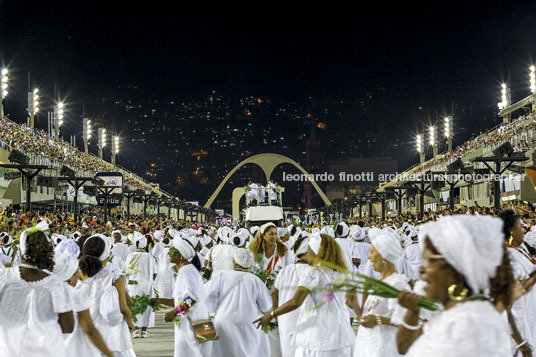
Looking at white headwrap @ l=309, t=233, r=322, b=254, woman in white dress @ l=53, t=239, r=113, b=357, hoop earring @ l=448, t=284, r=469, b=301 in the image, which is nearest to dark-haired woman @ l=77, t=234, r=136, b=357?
woman in white dress @ l=53, t=239, r=113, b=357

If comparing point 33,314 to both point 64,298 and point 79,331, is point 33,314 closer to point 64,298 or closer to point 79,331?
point 64,298

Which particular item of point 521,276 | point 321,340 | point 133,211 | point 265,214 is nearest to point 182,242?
point 321,340

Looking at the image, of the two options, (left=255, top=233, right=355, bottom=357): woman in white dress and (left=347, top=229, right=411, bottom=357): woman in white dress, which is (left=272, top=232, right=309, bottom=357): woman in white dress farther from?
(left=347, top=229, right=411, bottom=357): woman in white dress

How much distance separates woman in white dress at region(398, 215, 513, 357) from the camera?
270cm

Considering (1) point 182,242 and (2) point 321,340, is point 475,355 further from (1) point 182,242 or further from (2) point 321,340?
(1) point 182,242

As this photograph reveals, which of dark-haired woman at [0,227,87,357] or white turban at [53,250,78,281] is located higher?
white turban at [53,250,78,281]

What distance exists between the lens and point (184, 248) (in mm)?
7016

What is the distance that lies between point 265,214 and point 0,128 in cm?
1620

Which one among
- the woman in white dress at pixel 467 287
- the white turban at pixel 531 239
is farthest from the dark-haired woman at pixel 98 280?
the white turban at pixel 531 239

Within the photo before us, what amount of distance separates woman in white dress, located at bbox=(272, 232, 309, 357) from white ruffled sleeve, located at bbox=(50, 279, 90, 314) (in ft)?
8.43

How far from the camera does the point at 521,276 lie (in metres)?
6.02

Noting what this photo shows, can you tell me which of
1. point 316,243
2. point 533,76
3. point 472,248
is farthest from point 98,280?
point 533,76

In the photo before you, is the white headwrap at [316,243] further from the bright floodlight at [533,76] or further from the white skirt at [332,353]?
the bright floodlight at [533,76]

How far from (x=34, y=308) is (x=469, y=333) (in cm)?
328
